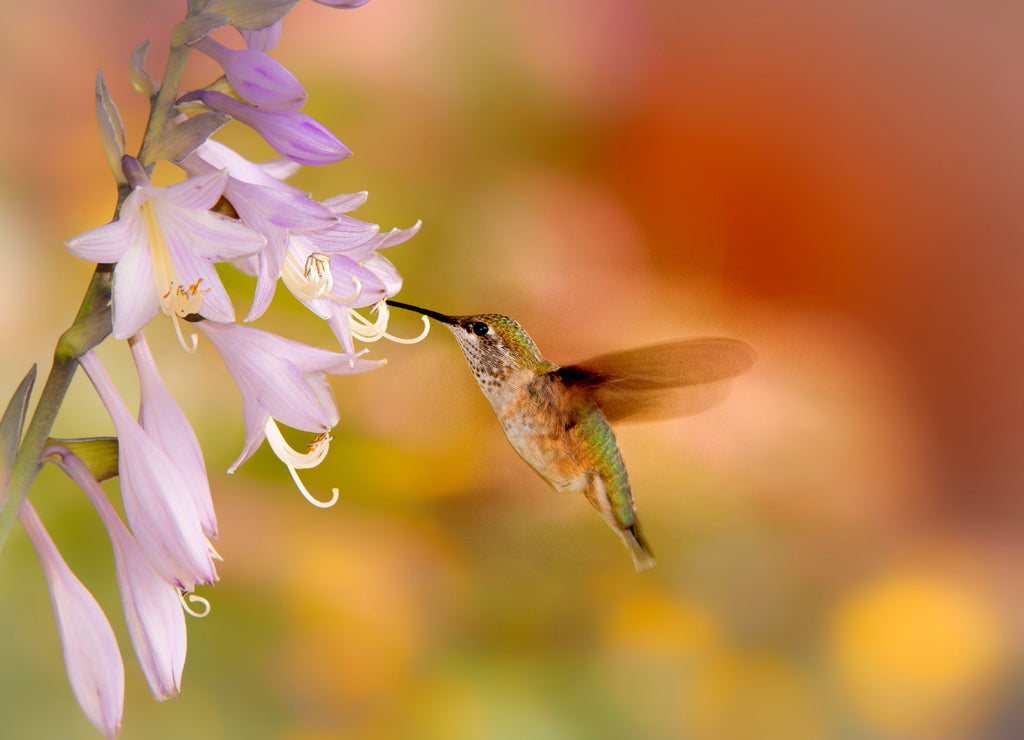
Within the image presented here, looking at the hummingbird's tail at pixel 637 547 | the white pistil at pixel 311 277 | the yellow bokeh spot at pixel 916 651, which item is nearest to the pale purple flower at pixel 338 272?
the white pistil at pixel 311 277

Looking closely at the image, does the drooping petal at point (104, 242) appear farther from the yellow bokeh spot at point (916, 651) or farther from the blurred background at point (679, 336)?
the yellow bokeh spot at point (916, 651)

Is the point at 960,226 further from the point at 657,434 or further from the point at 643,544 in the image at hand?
the point at 643,544

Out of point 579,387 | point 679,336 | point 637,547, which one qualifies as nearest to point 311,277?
point 579,387

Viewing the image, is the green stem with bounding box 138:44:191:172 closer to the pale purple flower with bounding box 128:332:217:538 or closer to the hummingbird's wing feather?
the pale purple flower with bounding box 128:332:217:538

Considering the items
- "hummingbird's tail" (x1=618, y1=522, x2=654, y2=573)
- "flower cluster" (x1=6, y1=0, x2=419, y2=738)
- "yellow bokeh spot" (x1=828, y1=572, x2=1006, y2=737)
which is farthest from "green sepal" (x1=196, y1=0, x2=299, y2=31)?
"yellow bokeh spot" (x1=828, y1=572, x2=1006, y2=737)

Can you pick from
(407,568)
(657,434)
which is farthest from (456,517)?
(657,434)

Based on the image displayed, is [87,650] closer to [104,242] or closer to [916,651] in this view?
[104,242]
